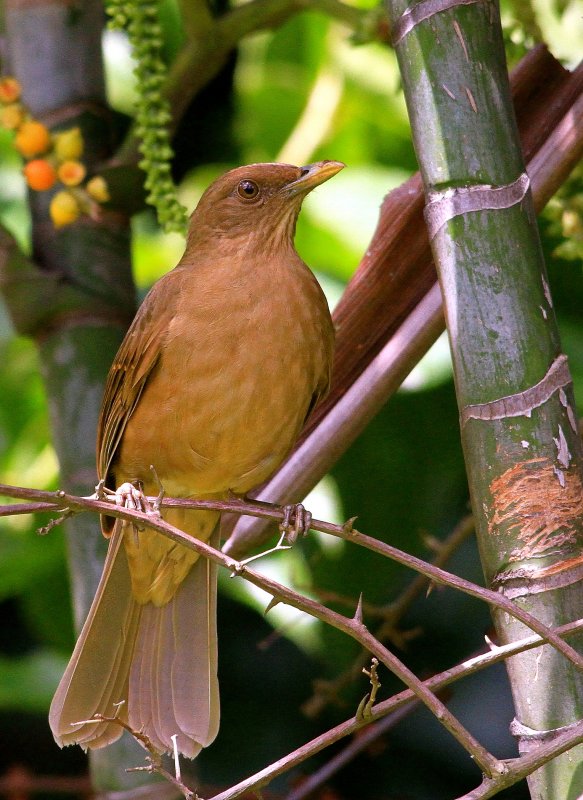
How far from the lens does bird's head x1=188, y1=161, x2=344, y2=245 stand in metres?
3.31

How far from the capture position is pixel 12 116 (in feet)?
9.69

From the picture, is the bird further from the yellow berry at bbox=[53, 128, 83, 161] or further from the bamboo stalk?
the bamboo stalk

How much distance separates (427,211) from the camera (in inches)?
80.6

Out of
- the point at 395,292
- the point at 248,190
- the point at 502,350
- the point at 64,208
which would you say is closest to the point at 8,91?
the point at 64,208

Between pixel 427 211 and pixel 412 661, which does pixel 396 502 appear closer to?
pixel 412 661

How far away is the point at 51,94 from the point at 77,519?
1279mm

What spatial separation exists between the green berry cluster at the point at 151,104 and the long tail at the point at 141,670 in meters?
0.87

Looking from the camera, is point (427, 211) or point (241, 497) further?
point (241, 497)

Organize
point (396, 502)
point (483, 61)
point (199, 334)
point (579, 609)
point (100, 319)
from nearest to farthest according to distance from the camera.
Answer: point (579, 609)
point (483, 61)
point (199, 334)
point (100, 319)
point (396, 502)

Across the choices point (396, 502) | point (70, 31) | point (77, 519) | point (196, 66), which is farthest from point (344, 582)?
point (70, 31)

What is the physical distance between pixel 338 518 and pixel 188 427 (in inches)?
27.5

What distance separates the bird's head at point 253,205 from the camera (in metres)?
3.31

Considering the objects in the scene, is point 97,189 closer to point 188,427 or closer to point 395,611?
point 188,427

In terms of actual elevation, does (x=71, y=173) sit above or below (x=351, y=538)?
above
